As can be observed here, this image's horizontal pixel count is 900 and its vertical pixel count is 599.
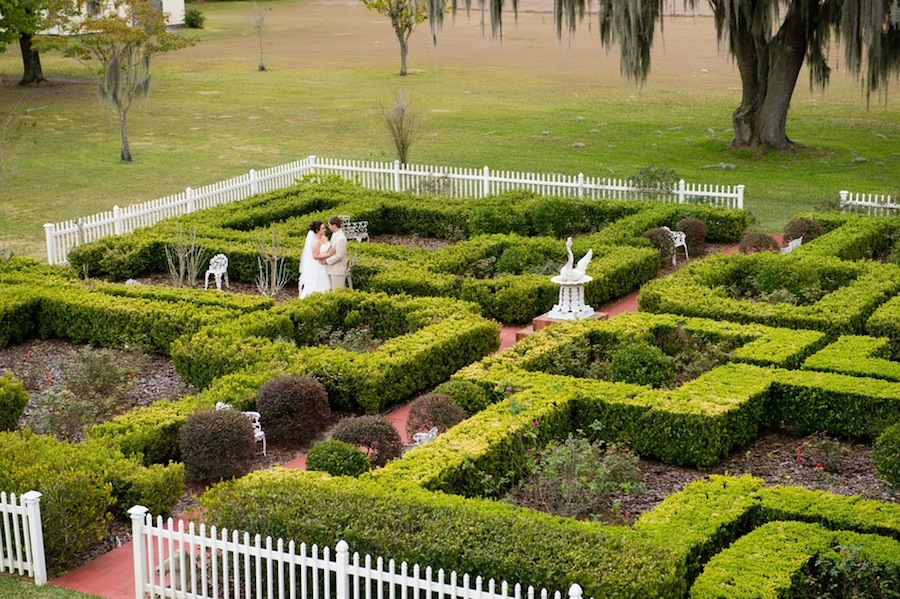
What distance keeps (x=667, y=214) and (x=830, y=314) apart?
19.9 feet

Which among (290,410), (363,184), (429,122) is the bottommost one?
(290,410)

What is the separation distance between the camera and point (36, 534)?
9992 mm

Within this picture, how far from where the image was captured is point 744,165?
2902 centimetres

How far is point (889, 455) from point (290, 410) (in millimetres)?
5732

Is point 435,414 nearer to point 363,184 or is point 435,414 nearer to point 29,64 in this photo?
point 363,184

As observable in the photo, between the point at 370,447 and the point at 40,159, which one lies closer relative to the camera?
the point at 370,447

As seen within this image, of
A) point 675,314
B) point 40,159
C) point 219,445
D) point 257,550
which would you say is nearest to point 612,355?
point 675,314

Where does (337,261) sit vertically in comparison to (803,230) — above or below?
above

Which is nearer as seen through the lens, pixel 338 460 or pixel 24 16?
pixel 338 460

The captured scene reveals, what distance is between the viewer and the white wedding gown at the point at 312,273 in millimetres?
17328

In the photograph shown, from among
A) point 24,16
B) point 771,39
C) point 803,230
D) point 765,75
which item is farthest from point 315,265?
point 24,16

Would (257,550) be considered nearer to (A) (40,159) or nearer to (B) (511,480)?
(B) (511,480)

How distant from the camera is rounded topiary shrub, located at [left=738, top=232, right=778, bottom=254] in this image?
64.2 feet

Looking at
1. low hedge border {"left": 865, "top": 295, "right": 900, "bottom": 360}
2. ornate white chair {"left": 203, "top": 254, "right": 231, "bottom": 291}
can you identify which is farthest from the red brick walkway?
low hedge border {"left": 865, "top": 295, "right": 900, "bottom": 360}
